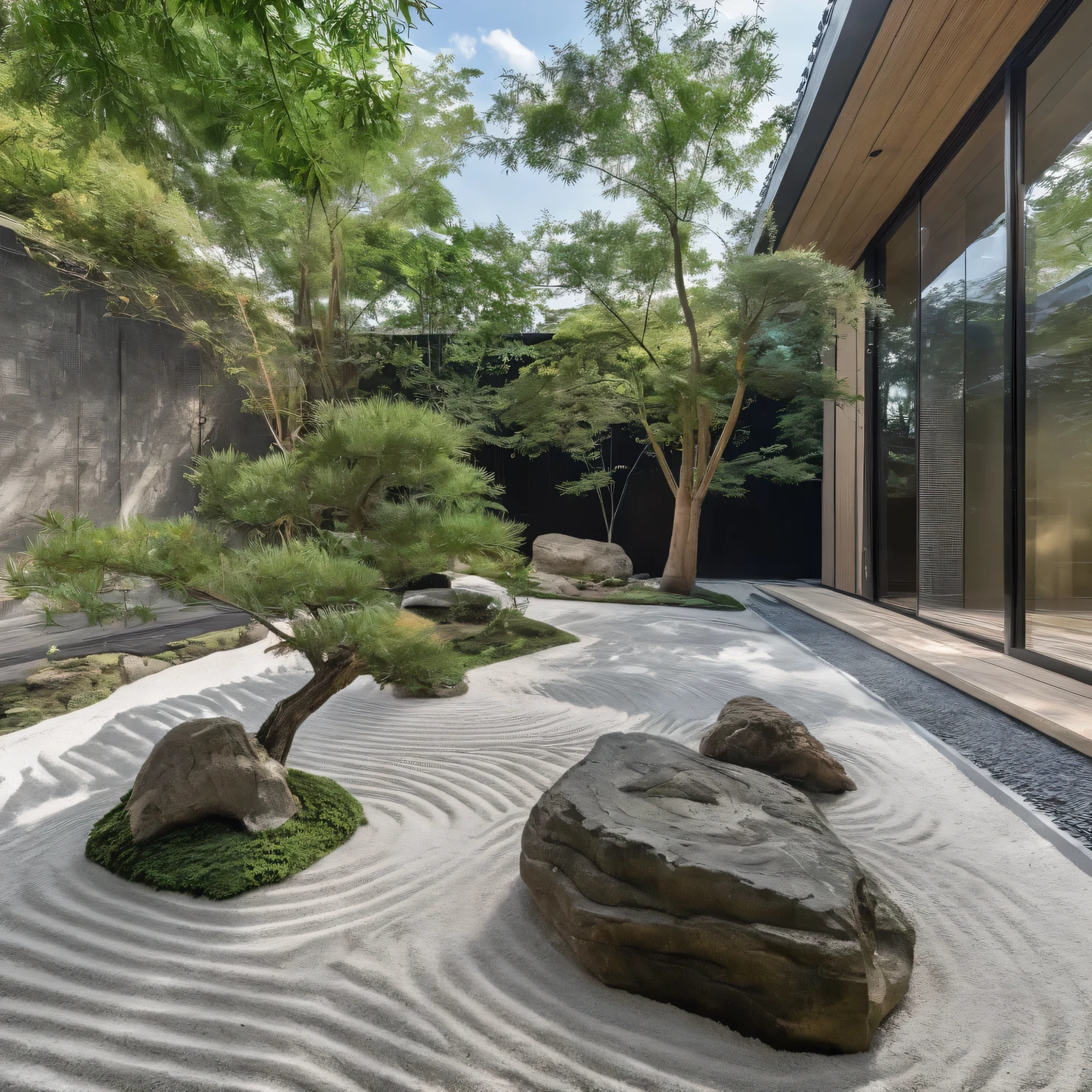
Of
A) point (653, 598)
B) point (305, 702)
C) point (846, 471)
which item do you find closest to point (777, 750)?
point (305, 702)

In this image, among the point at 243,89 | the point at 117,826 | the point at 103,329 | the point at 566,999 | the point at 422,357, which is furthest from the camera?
the point at 422,357

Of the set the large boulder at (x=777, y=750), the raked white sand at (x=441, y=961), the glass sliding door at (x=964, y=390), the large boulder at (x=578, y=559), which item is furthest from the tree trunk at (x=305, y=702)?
the large boulder at (x=578, y=559)

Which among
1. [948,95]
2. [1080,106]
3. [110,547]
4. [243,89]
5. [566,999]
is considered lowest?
[566,999]

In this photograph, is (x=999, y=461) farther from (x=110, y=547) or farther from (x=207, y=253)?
(x=207, y=253)

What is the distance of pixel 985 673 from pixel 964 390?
2.24 metres

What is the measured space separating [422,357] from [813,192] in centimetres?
526

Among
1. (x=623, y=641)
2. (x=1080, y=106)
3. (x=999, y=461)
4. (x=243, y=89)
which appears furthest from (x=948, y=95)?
(x=243, y=89)

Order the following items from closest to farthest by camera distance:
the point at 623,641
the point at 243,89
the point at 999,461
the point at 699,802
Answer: the point at 243,89
the point at 699,802
the point at 999,461
the point at 623,641

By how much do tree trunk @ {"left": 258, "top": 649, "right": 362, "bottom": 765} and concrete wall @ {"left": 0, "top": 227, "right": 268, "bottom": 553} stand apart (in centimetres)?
410

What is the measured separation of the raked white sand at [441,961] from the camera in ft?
3.29

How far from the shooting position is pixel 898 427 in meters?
5.75

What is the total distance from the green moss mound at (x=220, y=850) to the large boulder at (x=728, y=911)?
61 cm

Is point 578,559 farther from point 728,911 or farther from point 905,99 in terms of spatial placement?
point 728,911

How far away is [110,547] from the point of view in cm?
160
